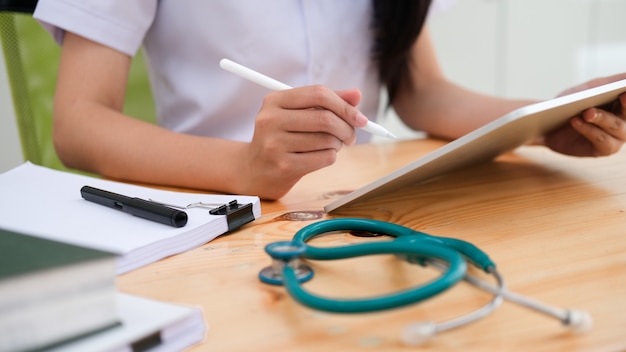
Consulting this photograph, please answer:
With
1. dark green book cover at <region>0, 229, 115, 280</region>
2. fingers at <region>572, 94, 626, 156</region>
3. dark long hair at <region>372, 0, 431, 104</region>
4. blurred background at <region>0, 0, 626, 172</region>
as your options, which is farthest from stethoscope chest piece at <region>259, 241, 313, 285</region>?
blurred background at <region>0, 0, 626, 172</region>

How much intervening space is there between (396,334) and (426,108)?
1.99ft

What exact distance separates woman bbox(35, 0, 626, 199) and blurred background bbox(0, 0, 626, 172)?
3.42 ft

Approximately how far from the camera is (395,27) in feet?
2.76

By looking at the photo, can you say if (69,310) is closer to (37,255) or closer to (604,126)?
(37,255)

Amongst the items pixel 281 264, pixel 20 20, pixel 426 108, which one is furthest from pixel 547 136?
pixel 20 20

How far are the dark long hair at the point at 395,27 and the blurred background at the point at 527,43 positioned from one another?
3.40 ft

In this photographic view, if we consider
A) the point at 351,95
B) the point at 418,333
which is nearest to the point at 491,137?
the point at 351,95

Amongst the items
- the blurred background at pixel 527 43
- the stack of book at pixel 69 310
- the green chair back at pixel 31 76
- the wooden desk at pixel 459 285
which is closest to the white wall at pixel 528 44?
the blurred background at pixel 527 43

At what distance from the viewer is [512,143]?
589 millimetres

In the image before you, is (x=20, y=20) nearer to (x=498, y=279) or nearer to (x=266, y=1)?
(x=266, y=1)

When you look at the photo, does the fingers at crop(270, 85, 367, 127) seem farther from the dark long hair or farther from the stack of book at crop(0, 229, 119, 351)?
the dark long hair

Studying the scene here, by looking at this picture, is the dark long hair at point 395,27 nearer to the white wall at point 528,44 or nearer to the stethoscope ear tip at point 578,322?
the stethoscope ear tip at point 578,322

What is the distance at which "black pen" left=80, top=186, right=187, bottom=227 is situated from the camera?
1.45ft

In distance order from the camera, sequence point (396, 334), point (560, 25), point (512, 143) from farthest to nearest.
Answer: point (560, 25) < point (512, 143) < point (396, 334)
